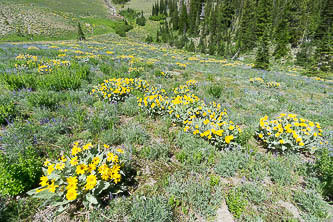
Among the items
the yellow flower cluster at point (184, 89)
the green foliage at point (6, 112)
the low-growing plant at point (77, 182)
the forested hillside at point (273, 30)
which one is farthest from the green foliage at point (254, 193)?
the forested hillside at point (273, 30)

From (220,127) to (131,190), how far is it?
9.08 feet

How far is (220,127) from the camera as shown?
4.10 metres

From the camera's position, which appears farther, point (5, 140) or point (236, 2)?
point (236, 2)

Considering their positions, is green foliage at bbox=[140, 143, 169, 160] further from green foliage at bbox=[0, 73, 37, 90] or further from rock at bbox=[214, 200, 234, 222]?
green foliage at bbox=[0, 73, 37, 90]

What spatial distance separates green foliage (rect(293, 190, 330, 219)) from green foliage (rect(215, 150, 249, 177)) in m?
0.97

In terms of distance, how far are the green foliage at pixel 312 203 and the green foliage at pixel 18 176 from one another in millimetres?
4465

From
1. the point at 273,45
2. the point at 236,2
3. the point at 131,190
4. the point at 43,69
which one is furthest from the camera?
the point at 236,2

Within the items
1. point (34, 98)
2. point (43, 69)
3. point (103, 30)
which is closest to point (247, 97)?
point (34, 98)

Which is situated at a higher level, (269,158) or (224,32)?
(224,32)

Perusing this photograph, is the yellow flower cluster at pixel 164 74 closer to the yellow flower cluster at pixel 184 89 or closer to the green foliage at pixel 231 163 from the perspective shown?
the yellow flower cluster at pixel 184 89

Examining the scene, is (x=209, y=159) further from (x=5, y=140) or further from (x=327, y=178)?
(x=5, y=140)

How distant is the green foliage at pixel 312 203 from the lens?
2.36 m

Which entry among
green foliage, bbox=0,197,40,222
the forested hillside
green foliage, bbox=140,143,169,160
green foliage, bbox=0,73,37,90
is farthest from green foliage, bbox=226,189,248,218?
the forested hillside

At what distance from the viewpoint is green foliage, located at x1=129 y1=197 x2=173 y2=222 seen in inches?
82.3
